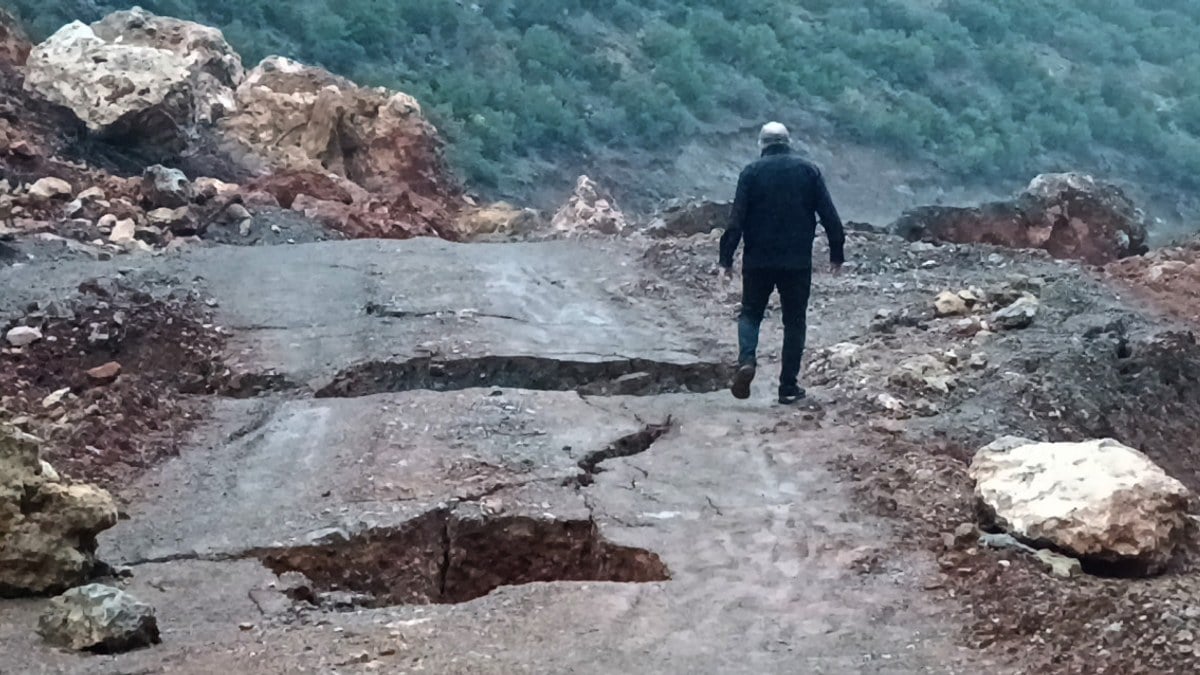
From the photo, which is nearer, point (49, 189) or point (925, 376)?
point (925, 376)

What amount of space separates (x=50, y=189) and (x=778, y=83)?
17440 millimetres

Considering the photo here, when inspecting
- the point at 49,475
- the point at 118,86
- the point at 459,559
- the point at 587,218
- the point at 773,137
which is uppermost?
the point at 773,137

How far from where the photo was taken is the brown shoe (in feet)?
19.6

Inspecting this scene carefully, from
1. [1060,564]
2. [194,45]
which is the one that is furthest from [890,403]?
[194,45]

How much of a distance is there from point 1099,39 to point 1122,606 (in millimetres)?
27687

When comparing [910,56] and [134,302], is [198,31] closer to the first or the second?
[134,302]

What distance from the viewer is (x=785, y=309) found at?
5.86 meters

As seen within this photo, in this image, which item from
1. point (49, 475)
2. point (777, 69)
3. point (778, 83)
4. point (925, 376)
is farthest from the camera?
point (777, 69)

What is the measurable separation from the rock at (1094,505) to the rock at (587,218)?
28.7ft

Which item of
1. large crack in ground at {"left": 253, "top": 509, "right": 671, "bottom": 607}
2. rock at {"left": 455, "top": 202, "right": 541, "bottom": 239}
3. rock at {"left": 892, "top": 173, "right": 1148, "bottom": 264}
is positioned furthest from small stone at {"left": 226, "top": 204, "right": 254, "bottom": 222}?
large crack in ground at {"left": 253, "top": 509, "right": 671, "bottom": 607}

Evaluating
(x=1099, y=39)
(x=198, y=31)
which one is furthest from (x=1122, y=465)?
(x=1099, y=39)

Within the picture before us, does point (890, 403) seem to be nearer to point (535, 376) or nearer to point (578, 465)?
point (578, 465)

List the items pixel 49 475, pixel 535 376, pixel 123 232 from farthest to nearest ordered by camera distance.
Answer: pixel 123 232 → pixel 535 376 → pixel 49 475

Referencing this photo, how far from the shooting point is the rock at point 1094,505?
370cm
